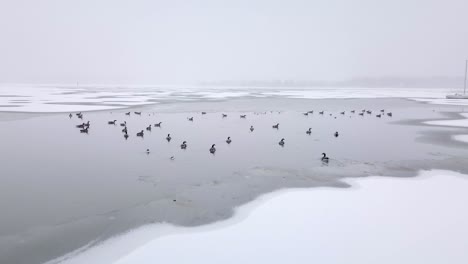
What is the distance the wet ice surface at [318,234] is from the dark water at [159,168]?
558 mm

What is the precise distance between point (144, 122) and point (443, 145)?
1573 centimetres

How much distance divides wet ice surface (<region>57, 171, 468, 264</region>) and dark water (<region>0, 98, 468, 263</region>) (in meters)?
0.56

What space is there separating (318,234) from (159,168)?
5988 mm

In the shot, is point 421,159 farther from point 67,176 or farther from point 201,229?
point 67,176

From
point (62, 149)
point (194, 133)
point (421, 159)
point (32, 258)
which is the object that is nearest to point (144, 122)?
point (194, 133)

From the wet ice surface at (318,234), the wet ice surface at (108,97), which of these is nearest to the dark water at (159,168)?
the wet ice surface at (318,234)

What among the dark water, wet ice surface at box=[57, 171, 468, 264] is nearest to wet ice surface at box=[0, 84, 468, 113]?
the dark water

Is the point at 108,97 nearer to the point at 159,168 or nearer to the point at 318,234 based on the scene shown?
the point at 159,168

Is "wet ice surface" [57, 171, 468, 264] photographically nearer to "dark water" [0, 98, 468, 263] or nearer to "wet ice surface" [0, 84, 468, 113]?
"dark water" [0, 98, 468, 263]

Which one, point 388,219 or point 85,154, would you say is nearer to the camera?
point 388,219

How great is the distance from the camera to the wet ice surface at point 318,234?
234 inches

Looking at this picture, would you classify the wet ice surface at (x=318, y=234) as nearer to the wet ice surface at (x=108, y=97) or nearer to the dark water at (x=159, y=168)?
the dark water at (x=159, y=168)

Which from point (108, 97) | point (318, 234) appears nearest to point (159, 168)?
point (318, 234)

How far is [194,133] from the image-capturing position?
61.3ft
